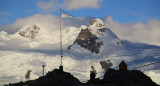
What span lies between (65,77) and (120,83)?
1852 centimetres

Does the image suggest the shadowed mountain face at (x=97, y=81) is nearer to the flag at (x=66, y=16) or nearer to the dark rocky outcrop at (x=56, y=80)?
the dark rocky outcrop at (x=56, y=80)

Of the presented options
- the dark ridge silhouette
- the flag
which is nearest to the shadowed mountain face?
the dark ridge silhouette

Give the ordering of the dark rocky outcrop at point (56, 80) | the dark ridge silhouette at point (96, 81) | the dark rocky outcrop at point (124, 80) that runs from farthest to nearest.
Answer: the dark rocky outcrop at point (124, 80), the dark ridge silhouette at point (96, 81), the dark rocky outcrop at point (56, 80)

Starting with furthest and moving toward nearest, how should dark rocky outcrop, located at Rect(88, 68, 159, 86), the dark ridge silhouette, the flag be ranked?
the flag → dark rocky outcrop, located at Rect(88, 68, 159, 86) → the dark ridge silhouette

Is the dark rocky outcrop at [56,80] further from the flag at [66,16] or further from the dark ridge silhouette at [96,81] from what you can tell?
the flag at [66,16]

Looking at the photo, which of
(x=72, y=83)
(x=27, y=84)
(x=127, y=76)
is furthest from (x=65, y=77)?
(x=127, y=76)

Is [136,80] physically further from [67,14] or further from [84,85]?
[67,14]

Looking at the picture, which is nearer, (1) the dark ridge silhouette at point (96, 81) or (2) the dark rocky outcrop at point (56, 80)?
(2) the dark rocky outcrop at point (56, 80)

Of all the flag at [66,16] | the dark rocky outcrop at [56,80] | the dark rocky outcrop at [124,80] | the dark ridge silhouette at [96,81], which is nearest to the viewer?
the dark rocky outcrop at [56,80]

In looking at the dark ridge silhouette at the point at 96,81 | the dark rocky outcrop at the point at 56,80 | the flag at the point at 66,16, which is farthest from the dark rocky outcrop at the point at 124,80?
the flag at the point at 66,16

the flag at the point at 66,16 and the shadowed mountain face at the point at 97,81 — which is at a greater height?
the flag at the point at 66,16

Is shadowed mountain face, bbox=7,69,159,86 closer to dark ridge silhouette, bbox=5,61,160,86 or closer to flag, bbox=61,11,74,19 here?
dark ridge silhouette, bbox=5,61,160,86

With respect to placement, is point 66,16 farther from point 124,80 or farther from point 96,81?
point 124,80

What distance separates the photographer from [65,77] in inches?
4899
